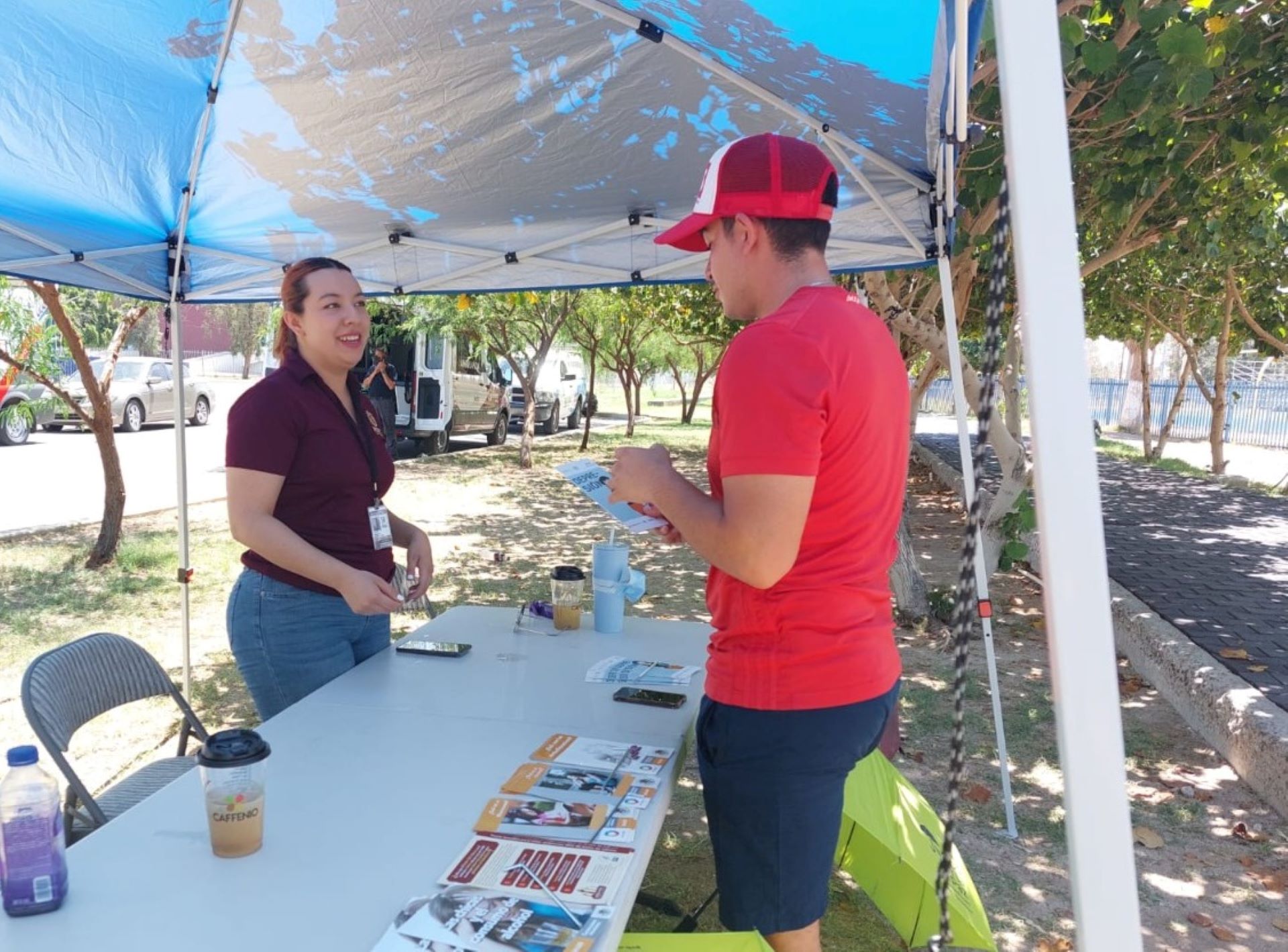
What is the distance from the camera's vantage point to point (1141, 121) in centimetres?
357

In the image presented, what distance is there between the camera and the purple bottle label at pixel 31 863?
1.29 m

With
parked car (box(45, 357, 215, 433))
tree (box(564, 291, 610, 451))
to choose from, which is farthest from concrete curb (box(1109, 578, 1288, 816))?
parked car (box(45, 357, 215, 433))

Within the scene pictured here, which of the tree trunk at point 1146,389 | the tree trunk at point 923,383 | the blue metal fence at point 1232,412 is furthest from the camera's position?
the blue metal fence at point 1232,412

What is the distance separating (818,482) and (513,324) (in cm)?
1465

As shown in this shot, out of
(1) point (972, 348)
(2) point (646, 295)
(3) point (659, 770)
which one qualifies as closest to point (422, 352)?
(2) point (646, 295)

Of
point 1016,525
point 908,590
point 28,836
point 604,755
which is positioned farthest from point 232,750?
point 908,590

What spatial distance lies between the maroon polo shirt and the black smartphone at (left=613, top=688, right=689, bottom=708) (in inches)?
29.4

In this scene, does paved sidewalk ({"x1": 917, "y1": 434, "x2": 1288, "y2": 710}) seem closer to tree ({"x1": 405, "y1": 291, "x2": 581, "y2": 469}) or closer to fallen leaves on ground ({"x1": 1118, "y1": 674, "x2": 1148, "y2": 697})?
fallen leaves on ground ({"x1": 1118, "y1": 674, "x2": 1148, "y2": 697})

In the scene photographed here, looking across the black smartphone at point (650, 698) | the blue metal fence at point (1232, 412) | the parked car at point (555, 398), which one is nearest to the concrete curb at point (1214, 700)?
the black smartphone at point (650, 698)

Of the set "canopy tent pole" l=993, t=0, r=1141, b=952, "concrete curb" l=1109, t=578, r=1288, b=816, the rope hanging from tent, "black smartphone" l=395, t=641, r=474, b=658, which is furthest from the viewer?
"concrete curb" l=1109, t=578, r=1288, b=816

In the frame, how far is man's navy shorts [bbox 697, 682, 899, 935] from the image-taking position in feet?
4.99

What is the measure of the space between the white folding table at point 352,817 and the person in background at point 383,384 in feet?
37.9

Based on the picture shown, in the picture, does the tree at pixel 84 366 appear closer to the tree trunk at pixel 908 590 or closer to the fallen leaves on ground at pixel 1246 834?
the tree trunk at pixel 908 590

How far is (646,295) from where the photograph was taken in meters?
15.1
